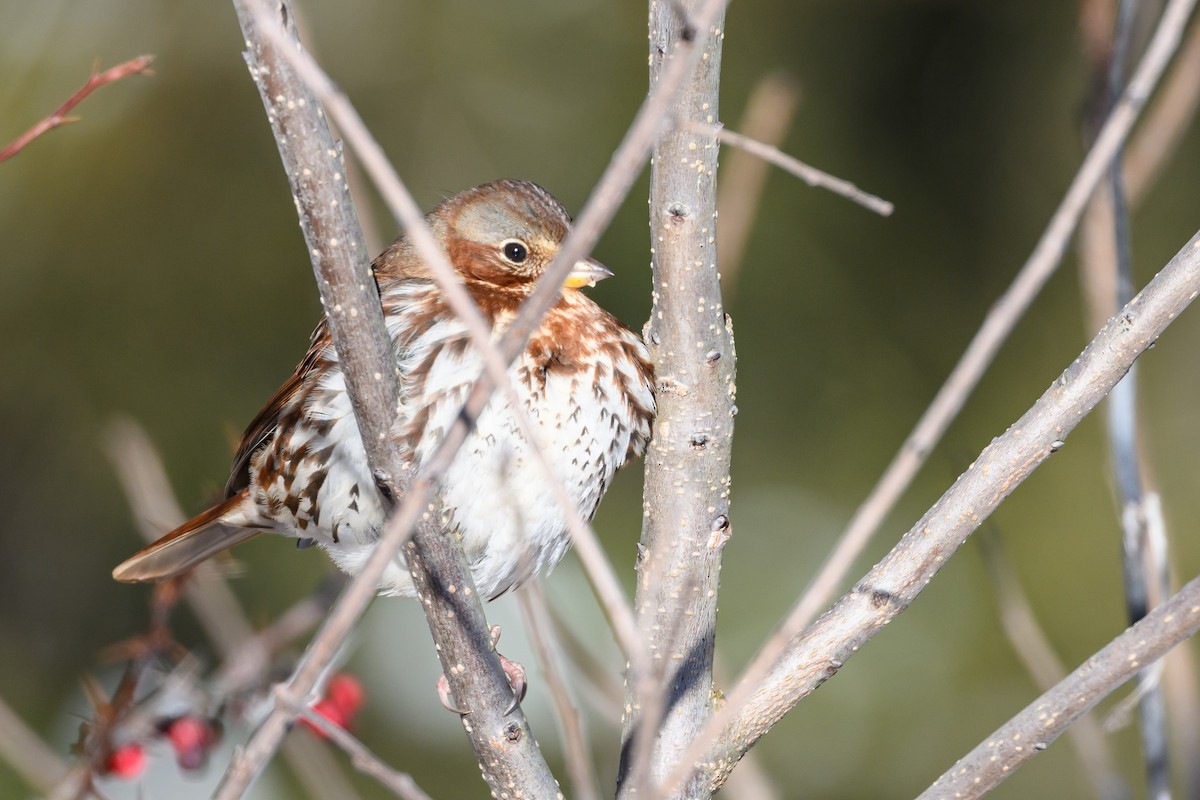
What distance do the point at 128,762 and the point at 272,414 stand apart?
82 cm

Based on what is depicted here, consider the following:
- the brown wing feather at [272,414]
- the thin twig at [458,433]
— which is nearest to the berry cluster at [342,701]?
the brown wing feather at [272,414]

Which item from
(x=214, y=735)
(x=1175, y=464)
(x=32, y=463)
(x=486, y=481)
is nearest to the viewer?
(x=486, y=481)

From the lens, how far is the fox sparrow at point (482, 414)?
256 centimetres

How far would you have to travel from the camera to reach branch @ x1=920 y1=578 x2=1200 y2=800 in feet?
5.39

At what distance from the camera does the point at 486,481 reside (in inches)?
103

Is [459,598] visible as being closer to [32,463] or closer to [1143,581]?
[1143,581]

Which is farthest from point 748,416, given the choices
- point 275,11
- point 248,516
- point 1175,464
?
point 275,11

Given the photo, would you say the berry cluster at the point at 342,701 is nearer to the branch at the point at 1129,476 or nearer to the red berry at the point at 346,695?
the red berry at the point at 346,695

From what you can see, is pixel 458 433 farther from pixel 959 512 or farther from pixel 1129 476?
pixel 1129 476

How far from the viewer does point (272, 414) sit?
9.77ft

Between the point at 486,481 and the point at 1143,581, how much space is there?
1.24 meters

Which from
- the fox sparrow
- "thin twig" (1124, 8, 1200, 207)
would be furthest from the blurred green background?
"thin twig" (1124, 8, 1200, 207)

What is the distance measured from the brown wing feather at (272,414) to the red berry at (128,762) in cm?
63

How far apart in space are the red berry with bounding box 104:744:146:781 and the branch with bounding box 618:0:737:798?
3.97 ft
